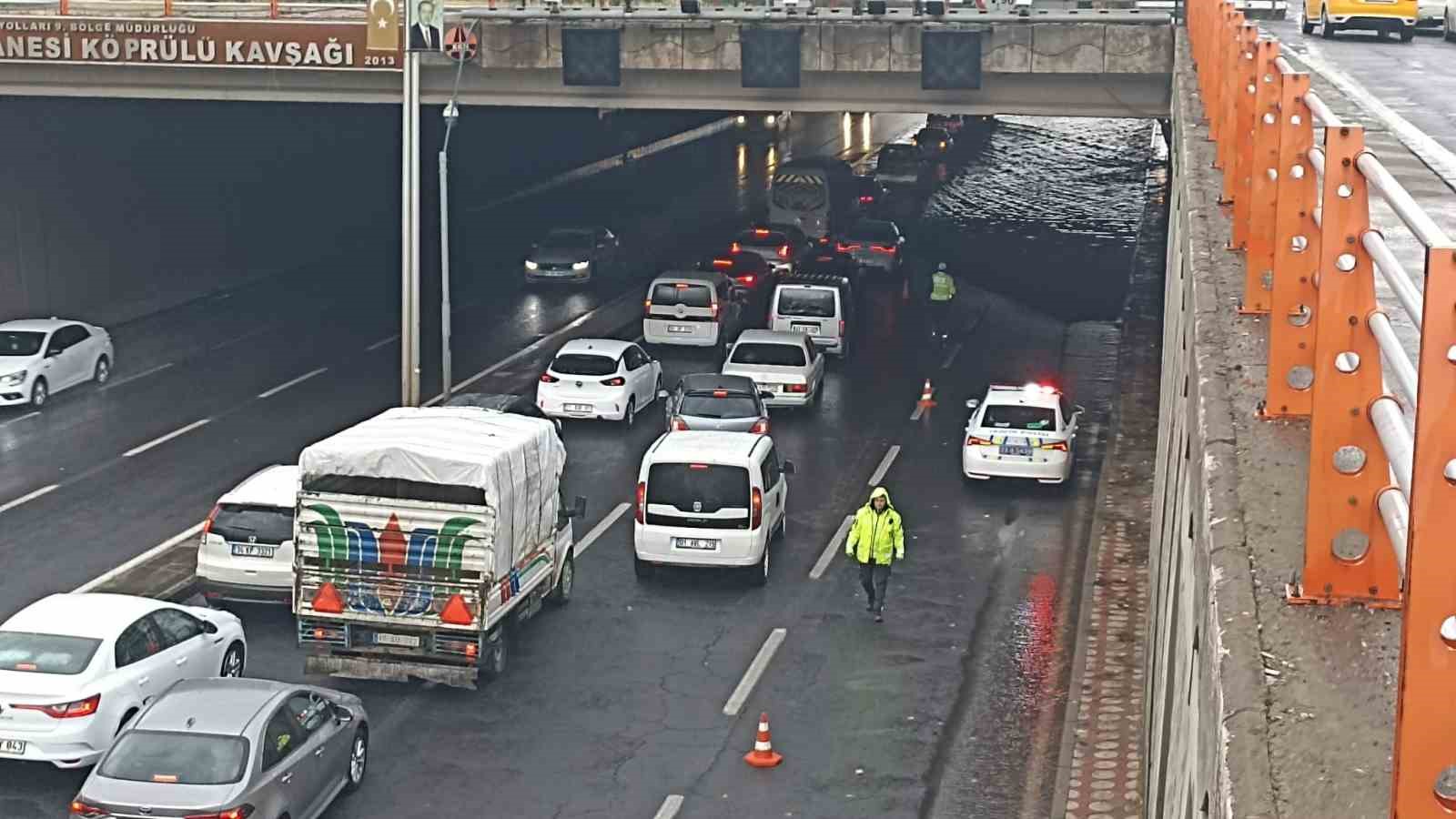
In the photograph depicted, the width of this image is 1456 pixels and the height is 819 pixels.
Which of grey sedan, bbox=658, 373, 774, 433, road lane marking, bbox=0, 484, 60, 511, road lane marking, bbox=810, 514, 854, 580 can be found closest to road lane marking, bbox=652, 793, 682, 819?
road lane marking, bbox=810, 514, 854, 580

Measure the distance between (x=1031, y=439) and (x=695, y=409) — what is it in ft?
17.4

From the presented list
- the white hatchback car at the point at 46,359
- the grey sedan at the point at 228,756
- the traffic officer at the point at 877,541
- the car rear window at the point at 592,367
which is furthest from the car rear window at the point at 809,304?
the grey sedan at the point at 228,756

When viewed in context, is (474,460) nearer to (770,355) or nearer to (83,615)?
(83,615)

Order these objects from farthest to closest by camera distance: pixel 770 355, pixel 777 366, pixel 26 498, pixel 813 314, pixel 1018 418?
1. pixel 813 314
2. pixel 770 355
3. pixel 777 366
4. pixel 1018 418
5. pixel 26 498

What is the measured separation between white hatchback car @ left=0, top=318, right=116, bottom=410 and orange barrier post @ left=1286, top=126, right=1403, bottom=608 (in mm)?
32943

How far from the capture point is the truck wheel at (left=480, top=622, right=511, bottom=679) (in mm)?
21047

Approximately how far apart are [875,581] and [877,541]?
0.64m

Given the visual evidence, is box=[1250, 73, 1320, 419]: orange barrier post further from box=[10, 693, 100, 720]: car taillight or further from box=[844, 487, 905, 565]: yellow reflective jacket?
box=[844, 487, 905, 565]: yellow reflective jacket

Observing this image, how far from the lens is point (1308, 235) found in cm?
706

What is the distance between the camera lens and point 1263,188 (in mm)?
9734

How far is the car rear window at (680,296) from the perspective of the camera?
41.2 m

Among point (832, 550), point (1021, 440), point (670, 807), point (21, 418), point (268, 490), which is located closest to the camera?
point (670, 807)

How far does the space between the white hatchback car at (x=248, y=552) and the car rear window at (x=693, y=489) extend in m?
4.41

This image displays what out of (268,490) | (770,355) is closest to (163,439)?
(268,490)
